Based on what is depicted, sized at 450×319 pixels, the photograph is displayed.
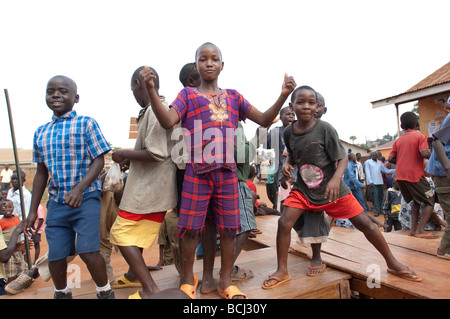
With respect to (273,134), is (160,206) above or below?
below

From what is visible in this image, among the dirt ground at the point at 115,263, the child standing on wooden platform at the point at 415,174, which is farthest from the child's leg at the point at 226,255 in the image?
the dirt ground at the point at 115,263

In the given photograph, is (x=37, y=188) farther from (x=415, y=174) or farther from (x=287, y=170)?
(x=415, y=174)

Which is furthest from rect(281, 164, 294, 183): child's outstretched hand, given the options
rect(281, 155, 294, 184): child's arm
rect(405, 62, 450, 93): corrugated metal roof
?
rect(405, 62, 450, 93): corrugated metal roof

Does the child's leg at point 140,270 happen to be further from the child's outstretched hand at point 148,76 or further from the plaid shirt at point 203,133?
the child's outstretched hand at point 148,76

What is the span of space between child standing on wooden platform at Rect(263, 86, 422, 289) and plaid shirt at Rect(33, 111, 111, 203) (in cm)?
144

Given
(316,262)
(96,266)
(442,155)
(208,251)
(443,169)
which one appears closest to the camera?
(96,266)

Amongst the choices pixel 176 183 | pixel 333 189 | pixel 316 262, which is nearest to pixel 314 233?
pixel 316 262

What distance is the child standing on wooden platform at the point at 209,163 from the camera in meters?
1.98

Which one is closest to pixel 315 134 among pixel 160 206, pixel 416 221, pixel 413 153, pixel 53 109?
pixel 160 206

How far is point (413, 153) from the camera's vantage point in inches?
157

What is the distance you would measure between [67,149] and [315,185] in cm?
181

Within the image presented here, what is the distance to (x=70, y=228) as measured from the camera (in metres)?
2.04
